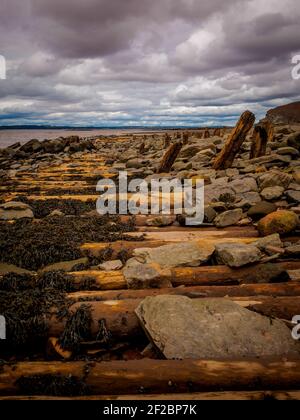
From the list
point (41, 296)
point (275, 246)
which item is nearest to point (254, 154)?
point (275, 246)

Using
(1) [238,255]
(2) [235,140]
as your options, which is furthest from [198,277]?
(2) [235,140]

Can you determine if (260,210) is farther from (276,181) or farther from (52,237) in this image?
(52,237)

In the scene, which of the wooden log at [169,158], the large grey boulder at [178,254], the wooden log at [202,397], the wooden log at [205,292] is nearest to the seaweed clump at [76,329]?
the wooden log at [205,292]

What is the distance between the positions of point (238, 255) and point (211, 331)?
148 cm

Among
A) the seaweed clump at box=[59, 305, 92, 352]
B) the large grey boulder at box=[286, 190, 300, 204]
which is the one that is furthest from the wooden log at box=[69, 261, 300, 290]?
the large grey boulder at box=[286, 190, 300, 204]

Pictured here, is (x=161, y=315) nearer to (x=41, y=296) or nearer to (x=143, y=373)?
(x=143, y=373)

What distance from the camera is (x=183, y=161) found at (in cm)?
1397

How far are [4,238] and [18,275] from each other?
60.6 inches

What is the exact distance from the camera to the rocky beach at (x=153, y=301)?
8.05 ft

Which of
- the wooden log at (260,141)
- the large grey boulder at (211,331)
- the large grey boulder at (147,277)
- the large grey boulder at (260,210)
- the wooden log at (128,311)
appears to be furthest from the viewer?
the wooden log at (260,141)

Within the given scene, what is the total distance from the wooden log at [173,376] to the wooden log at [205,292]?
1006 millimetres

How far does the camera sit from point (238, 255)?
406cm

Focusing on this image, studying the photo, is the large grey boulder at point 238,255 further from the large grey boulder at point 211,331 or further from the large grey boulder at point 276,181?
the large grey boulder at point 276,181

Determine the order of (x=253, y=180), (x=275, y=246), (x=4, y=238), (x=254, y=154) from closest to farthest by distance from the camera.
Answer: (x=275, y=246), (x=4, y=238), (x=253, y=180), (x=254, y=154)
